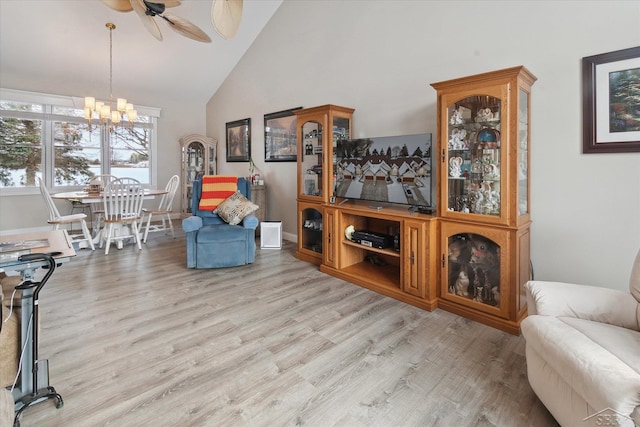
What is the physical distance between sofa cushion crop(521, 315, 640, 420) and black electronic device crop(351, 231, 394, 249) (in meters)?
1.63

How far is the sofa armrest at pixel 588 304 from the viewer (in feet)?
5.02

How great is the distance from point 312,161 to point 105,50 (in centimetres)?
385

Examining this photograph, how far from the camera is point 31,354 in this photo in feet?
4.97

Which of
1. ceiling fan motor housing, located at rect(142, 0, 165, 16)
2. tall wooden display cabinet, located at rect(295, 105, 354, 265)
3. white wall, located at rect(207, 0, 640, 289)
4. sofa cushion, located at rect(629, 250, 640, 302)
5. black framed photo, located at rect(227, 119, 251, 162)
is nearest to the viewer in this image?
sofa cushion, located at rect(629, 250, 640, 302)

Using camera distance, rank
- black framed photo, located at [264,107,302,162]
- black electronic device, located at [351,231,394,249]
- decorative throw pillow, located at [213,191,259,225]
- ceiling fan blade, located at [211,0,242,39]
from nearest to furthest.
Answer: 1. ceiling fan blade, located at [211,0,242,39]
2. black electronic device, located at [351,231,394,249]
3. decorative throw pillow, located at [213,191,259,225]
4. black framed photo, located at [264,107,302,162]

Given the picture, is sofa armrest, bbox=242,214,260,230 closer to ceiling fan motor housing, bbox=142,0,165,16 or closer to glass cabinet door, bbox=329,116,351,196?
glass cabinet door, bbox=329,116,351,196

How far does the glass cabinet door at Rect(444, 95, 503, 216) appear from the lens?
2367 mm

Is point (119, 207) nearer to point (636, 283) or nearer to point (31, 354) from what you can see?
point (31, 354)

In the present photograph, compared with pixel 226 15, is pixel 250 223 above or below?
below

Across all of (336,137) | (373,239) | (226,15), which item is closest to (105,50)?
(226,15)

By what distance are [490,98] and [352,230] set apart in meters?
1.78

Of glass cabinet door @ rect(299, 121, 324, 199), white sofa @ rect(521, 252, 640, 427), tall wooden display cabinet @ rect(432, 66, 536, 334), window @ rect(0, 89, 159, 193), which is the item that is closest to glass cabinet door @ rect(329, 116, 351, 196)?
glass cabinet door @ rect(299, 121, 324, 199)

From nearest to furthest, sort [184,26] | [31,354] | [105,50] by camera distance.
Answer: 1. [31,354]
2. [184,26]
3. [105,50]

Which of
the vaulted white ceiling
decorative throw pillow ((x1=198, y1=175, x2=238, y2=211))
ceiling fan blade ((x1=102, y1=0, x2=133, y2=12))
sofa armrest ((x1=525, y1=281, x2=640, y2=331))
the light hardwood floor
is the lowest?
the light hardwood floor
